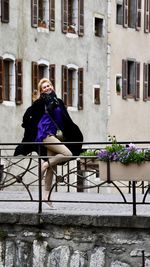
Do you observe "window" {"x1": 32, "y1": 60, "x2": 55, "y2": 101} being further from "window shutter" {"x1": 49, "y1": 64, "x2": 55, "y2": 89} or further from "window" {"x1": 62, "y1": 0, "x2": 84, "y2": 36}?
"window" {"x1": 62, "y1": 0, "x2": 84, "y2": 36}

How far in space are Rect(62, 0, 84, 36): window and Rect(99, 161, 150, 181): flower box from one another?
30.0 m

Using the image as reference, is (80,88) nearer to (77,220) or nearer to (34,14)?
(34,14)

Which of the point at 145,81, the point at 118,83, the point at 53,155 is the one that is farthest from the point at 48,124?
the point at 145,81

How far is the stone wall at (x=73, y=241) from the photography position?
1639cm

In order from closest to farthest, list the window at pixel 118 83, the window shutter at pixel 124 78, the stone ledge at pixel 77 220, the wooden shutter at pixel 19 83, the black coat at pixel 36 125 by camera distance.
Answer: the stone ledge at pixel 77 220 → the black coat at pixel 36 125 → the wooden shutter at pixel 19 83 → the window at pixel 118 83 → the window shutter at pixel 124 78

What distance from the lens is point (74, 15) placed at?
4781 centimetres

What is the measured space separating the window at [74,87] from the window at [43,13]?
2.13 m

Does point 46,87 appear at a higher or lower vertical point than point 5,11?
lower

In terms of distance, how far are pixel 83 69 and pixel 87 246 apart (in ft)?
104

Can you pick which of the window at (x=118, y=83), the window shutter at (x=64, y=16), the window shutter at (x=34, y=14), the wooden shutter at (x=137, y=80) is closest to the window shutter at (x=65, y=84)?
the window shutter at (x=64, y=16)

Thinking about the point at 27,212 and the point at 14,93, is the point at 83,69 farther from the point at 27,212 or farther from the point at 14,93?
the point at 27,212

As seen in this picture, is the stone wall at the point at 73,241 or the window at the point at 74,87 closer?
the stone wall at the point at 73,241

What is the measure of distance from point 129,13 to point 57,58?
7.72 m

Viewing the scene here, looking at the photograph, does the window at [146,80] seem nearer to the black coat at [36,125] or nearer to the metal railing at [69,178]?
the metal railing at [69,178]
